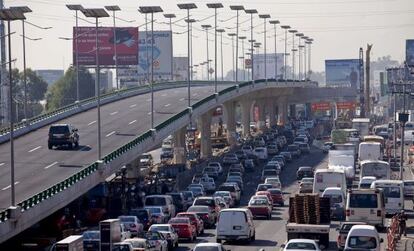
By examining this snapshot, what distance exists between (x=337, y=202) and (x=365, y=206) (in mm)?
7452

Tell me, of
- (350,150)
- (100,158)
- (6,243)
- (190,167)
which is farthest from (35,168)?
(190,167)

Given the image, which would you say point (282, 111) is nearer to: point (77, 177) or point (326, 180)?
point (326, 180)

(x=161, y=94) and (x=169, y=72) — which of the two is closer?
(x=161, y=94)

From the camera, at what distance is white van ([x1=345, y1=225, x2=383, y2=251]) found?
129 feet

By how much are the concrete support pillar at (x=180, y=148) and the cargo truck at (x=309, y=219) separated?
53.2 meters

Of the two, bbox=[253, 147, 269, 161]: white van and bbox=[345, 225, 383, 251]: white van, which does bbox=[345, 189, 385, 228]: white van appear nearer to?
bbox=[345, 225, 383, 251]: white van

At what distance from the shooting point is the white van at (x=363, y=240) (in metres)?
39.4

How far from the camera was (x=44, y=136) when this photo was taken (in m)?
79.1

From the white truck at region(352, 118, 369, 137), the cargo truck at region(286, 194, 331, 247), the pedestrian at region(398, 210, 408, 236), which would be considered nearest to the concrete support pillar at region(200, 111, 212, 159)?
the white truck at region(352, 118, 369, 137)

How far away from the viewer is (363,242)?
1558 inches

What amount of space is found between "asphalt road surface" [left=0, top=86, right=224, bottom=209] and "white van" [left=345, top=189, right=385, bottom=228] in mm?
13400

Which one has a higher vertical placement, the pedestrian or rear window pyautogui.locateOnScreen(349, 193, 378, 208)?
rear window pyautogui.locateOnScreen(349, 193, 378, 208)

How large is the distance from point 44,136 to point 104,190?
45.6ft

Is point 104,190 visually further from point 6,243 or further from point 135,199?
point 6,243
